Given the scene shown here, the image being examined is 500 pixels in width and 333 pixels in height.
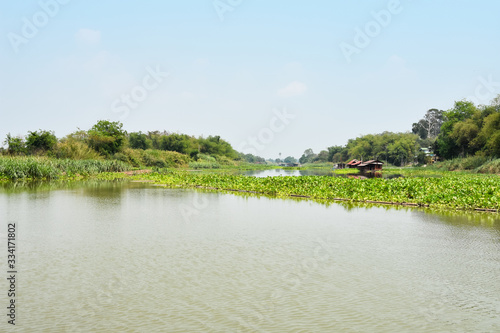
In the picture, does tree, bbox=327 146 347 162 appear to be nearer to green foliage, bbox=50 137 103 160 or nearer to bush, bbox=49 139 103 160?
green foliage, bbox=50 137 103 160

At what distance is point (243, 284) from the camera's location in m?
7.33

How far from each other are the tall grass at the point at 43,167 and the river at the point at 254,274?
2036 cm

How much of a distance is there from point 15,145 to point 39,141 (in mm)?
2529

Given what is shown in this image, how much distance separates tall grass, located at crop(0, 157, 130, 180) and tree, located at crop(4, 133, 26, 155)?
8.33 meters

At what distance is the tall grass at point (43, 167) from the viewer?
107ft

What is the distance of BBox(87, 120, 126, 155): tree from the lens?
53.8 meters

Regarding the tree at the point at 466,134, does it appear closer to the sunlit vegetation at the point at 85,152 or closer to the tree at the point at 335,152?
the sunlit vegetation at the point at 85,152

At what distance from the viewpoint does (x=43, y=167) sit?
34.3 metres

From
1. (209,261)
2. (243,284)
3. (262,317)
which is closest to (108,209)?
(209,261)

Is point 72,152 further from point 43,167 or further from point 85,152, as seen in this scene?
point 43,167

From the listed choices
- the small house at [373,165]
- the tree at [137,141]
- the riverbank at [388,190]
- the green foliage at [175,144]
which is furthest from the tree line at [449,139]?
the tree at [137,141]

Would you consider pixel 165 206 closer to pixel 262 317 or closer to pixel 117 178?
pixel 262 317

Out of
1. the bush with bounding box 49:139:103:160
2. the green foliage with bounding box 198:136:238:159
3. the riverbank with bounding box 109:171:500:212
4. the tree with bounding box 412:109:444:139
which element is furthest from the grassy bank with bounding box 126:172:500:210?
the tree with bounding box 412:109:444:139

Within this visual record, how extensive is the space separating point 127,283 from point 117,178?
3428 cm
